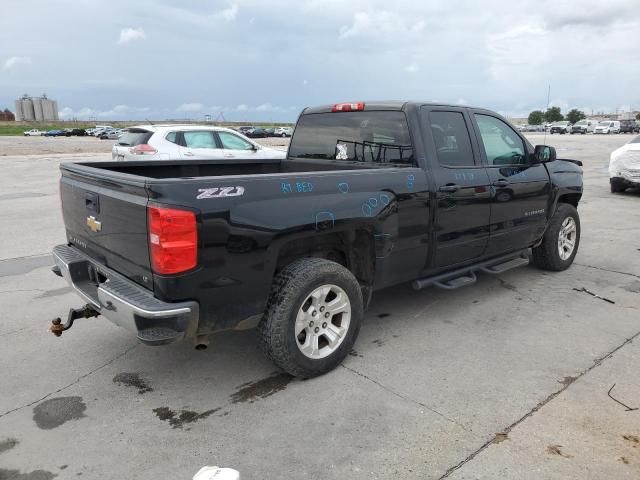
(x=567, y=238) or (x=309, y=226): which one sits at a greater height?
(x=309, y=226)

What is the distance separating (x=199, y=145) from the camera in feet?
39.0

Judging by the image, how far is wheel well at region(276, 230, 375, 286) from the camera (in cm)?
359

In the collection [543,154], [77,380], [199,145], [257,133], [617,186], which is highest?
[543,154]

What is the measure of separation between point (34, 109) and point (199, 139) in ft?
472

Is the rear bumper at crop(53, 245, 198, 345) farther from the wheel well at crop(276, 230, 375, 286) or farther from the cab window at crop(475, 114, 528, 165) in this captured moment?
the cab window at crop(475, 114, 528, 165)

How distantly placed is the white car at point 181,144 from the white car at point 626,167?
8036 millimetres

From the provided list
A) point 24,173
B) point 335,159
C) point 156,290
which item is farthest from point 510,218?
point 24,173

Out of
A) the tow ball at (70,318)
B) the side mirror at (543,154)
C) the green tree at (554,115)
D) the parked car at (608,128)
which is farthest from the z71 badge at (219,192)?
the green tree at (554,115)

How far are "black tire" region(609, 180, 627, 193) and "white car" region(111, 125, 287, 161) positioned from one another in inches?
322

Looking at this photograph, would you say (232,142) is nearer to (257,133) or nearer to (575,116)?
(257,133)

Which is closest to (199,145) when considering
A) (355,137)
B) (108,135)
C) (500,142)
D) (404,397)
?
(355,137)

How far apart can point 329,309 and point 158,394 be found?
1.27 metres

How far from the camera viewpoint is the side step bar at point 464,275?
4461 millimetres

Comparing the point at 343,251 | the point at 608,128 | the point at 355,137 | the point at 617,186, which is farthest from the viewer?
the point at 608,128
